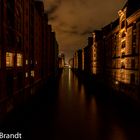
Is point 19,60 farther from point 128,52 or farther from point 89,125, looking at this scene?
point 128,52

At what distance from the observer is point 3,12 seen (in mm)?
24344

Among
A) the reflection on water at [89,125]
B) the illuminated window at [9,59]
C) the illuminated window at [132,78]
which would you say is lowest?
the reflection on water at [89,125]

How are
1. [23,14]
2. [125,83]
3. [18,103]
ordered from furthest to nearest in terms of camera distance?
[125,83] → [23,14] → [18,103]

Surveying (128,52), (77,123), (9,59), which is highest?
(128,52)

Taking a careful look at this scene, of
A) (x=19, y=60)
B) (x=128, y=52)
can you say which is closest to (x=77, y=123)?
(x=19, y=60)

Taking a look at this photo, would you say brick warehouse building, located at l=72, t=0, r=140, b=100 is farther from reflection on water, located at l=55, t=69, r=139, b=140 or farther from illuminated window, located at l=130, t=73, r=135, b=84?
reflection on water, located at l=55, t=69, r=139, b=140

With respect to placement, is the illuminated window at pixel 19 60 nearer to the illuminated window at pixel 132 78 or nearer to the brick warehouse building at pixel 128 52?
the brick warehouse building at pixel 128 52

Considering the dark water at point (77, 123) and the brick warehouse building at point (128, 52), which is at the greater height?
the brick warehouse building at point (128, 52)

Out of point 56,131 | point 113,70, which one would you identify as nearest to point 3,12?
point 56,131

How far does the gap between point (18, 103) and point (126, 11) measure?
29384 mm

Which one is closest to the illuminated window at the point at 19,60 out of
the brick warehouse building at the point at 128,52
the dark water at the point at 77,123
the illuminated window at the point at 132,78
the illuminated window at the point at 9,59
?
the illuminated window at the point at 9,59

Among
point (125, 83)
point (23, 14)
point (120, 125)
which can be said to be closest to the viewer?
point (120, 125)

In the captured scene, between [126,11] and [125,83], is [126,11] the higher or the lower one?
the higher one

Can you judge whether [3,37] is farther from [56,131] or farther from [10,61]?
[56,131]
